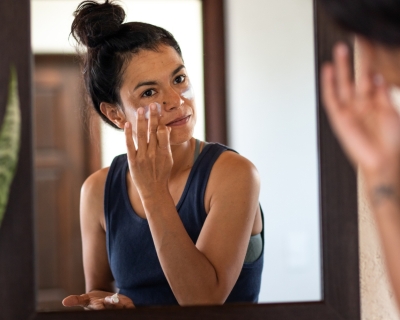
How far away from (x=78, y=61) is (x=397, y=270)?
0.44 m

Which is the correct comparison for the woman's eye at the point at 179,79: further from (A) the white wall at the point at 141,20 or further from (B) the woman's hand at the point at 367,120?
(B) the woman's hand at the point at 367,120

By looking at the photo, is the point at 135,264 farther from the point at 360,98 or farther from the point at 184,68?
the point at 360,98

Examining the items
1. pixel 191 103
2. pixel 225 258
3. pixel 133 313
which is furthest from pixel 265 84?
pixel 133 313

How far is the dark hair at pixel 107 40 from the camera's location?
2.18ft

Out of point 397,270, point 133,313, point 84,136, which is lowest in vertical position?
point 133,313

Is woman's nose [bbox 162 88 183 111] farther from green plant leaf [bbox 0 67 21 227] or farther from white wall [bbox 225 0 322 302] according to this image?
green plant leaf [bbox 0 67 21 227]

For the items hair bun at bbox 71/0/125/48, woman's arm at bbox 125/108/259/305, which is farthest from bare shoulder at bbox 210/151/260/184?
hair bun at bbox 71/0/125/48

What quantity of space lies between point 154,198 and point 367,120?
304mm

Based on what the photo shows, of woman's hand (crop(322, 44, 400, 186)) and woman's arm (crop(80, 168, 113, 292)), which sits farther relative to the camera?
woman's arm (crop(80, 168, 113, 292))

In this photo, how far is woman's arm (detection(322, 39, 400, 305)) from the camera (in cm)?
42

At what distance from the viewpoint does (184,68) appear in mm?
675

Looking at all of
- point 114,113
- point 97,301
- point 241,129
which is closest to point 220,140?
point 241,129

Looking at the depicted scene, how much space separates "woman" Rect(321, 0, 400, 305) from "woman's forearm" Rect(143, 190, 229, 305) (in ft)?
0.91

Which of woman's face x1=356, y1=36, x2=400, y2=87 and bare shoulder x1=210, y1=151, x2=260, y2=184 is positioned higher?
woman's face x1=356, y1=36, x2=400, y2=87
